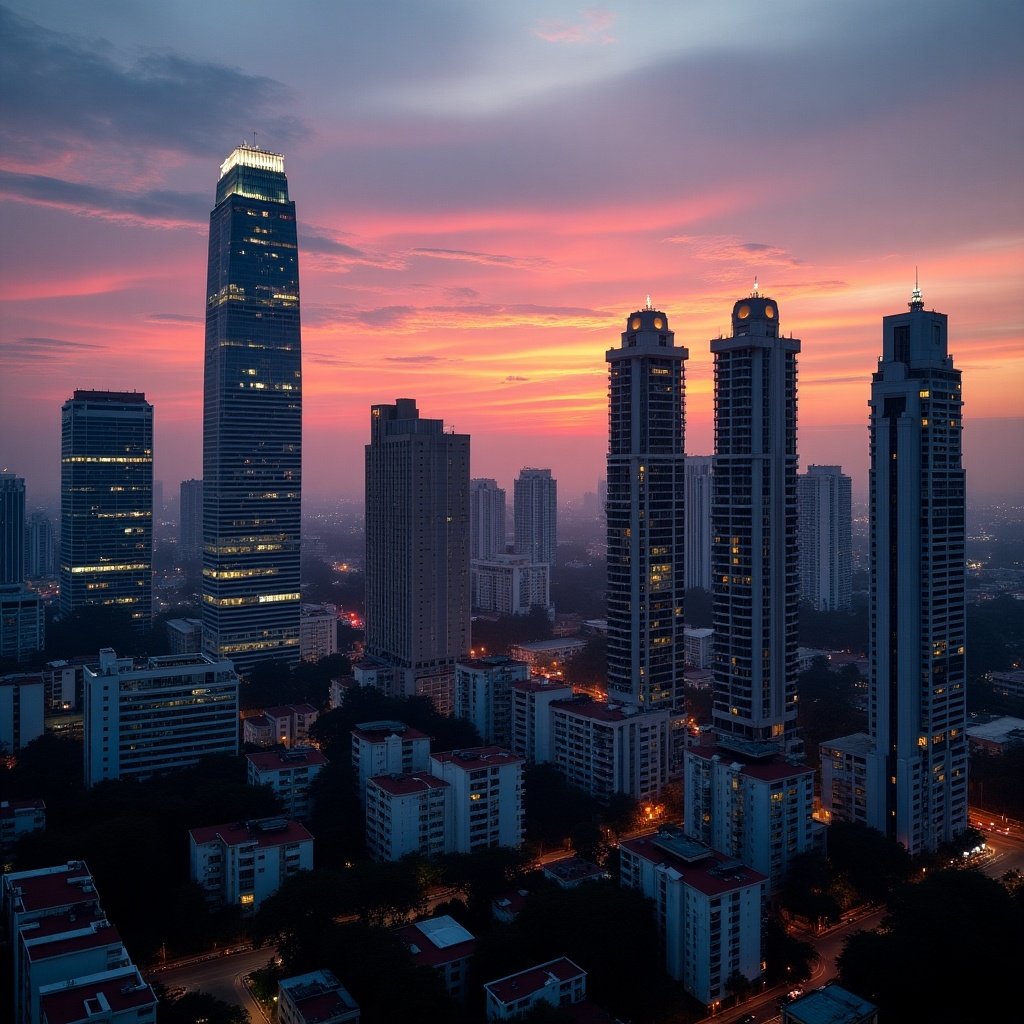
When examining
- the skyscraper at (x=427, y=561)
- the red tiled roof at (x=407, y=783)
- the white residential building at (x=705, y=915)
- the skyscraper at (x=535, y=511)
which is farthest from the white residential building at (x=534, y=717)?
the skyscraper at (x=535, y=511)

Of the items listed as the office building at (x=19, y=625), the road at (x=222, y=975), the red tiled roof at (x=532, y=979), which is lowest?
the road at (x=222, y=975)

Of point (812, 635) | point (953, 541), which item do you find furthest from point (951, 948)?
point (812, 635)

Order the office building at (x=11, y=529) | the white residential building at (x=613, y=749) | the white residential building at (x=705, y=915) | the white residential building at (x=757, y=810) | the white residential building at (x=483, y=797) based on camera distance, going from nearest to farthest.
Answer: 1. the white residential building at (x=705, y=915)
2. the white residential building at (x=757, y=810)
3. the white residential building at (x=483, y=797)
4. the white residential building at (x=613, y=749)
5. the office building at (x=11, y=529)

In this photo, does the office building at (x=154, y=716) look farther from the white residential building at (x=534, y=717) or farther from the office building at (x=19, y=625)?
the office building at (x=19, y=625)

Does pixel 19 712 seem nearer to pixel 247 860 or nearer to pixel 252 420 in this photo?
pixel 247 860

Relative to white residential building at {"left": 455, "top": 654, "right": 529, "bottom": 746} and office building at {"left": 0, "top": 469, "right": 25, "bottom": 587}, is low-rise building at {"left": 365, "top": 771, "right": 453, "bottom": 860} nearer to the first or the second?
white residential building at {"left": 455, "top": 654, "right": 529, "bottom": 746}

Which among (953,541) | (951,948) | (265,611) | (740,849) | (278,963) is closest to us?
(951,948)

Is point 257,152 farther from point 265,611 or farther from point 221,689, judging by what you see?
point 221,689
